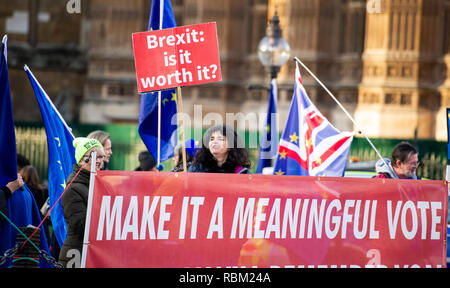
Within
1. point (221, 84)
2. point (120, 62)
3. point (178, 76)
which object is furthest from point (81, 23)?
point (178, 76)

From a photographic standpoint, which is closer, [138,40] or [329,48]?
[138,40]

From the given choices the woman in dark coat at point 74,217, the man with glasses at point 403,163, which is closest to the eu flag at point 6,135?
the woman in dark coat at point 74,217

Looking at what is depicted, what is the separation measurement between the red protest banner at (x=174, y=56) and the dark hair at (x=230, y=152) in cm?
65

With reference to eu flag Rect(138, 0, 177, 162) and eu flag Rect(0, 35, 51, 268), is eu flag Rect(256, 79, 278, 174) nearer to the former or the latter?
eu flag Rect(138, 0, 177, 162)

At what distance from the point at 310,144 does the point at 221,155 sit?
1331 millimetres

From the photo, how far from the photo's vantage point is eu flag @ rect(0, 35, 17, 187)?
6.16 m

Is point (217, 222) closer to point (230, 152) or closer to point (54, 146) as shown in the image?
point (230, 152)

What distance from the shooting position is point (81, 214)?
232 inches

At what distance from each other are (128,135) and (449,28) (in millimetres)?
7541

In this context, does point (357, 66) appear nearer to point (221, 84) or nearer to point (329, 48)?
point (329, 48)

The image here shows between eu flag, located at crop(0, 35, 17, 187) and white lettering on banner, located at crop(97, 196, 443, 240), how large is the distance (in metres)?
1.07

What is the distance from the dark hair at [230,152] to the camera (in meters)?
7.13
